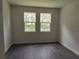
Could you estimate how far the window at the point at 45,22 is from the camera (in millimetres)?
5660

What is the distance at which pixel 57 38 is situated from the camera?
5934 mm

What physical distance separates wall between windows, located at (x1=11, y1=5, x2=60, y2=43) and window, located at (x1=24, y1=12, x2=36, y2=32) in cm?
19

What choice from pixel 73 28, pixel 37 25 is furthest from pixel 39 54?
pixel 37 25

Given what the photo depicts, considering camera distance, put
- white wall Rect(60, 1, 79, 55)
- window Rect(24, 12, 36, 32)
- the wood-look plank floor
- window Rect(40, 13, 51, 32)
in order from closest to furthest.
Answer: the wood-look plank floor < white wall Rect(60, 1, 79, 55) < window Rect(24, 12, 36, 32) < window Rect(40, 13, 51, 32)

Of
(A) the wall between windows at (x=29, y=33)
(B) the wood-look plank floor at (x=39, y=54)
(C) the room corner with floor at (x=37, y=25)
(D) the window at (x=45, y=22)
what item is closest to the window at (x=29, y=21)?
(C) the room corner with floor at (x=37, y=25)

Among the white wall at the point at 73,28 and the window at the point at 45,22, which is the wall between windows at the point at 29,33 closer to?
the window at the point at 45,22

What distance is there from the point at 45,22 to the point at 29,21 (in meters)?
1.07

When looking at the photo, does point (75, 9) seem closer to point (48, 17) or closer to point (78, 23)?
point (78, 23)

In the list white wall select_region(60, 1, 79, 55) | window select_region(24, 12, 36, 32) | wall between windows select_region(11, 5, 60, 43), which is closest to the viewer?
white wall select_region(60, 1, 79, 55)

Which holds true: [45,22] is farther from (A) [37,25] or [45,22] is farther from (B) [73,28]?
(B) [73,28]

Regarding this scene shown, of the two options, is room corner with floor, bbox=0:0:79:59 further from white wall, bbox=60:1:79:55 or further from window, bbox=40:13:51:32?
white wall, bbox=60:1:79:55

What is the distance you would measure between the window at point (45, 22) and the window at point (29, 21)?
1.72ft

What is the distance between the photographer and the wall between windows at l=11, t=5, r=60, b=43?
532 centimetres

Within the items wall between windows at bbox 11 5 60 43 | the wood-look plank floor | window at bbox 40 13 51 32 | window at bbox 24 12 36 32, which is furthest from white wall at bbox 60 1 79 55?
window at bbox 24 12 36 32
